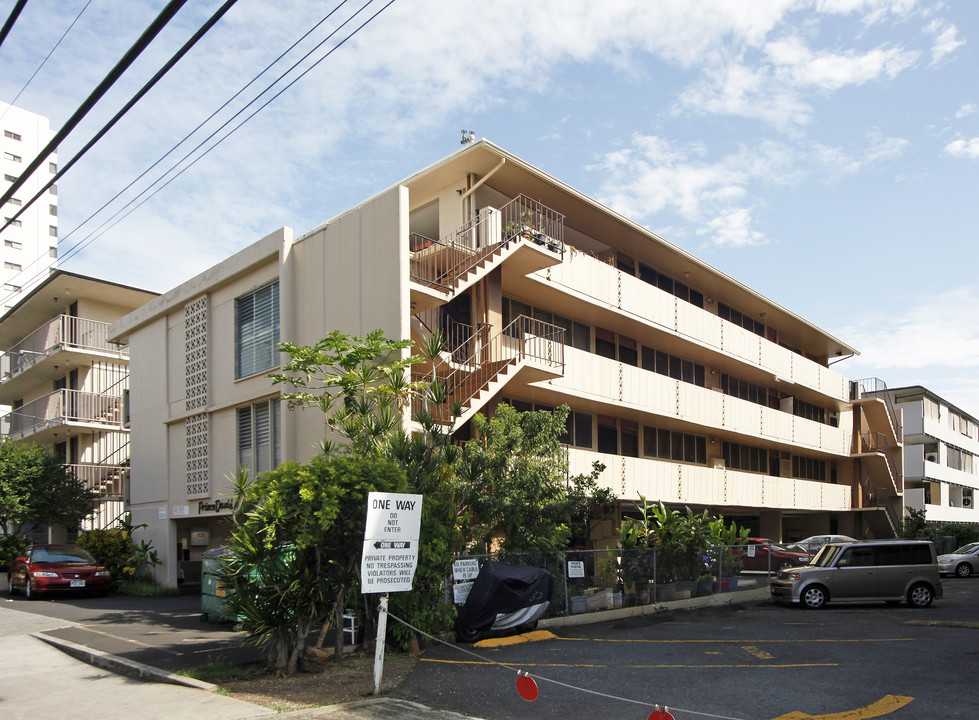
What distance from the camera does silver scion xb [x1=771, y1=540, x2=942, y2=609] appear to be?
20422 millimetres

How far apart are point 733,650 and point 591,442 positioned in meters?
12.6

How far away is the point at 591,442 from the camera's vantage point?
25938 millimetres

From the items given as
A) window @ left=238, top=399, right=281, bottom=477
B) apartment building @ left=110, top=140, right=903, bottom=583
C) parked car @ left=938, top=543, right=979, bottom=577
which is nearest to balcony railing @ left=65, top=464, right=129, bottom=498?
apartment building @ left=110, top=140, right=903, bottom=583

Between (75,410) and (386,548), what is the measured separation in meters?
24.4

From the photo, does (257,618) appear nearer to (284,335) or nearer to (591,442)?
(284,335)

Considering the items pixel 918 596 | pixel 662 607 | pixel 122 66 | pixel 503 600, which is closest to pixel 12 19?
pixel 122 66

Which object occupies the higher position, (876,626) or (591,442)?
(591,442)

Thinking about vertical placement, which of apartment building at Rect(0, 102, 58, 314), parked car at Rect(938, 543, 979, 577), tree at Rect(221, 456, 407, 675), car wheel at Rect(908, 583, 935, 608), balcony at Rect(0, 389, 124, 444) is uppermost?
apartment building at Rect(0, 102, 58, 314)

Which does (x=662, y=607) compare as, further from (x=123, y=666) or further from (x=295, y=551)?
(x=123, y=666)

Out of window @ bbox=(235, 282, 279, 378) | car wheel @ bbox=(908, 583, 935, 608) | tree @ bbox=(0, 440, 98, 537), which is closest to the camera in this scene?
car wheel @ bbox=(908, 583, 935, 608)

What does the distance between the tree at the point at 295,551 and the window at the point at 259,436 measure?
9350 mm

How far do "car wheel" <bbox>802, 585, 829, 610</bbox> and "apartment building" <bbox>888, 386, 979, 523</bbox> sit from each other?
3378 centimetres

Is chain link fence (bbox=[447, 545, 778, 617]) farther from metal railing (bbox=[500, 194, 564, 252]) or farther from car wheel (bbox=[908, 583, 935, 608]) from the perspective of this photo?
metal railing (bbox=[500, 194, 564, 252])

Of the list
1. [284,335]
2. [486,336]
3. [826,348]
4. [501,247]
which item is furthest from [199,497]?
[826,348]
